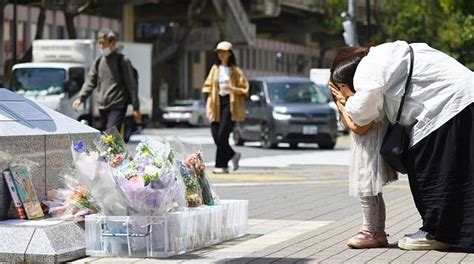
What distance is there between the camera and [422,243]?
8367 mm

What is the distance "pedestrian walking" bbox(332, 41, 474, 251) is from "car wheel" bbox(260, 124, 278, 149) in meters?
20.1

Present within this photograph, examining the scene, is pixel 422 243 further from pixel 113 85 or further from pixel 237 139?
pixel 237 139

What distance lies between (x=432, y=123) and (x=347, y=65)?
810 millimetres

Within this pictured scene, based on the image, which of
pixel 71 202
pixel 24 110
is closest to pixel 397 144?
pixel 71 202

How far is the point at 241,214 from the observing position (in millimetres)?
9508

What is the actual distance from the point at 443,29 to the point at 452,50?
5.69ft

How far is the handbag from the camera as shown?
8273 millimetres

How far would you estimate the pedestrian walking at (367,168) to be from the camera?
8492mm

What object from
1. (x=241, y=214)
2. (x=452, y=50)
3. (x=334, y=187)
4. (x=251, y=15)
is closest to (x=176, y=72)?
(x=251, y=15)

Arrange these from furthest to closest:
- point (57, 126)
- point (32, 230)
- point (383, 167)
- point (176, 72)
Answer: point (176, 72), point (57, 126), point (383, 167), point (32, 230)

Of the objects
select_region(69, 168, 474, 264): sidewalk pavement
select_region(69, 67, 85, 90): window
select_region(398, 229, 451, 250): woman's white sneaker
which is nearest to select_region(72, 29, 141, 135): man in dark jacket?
select_region(69, 168, 474, 264): sidewalk pavement

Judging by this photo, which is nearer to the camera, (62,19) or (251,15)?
(62,19)

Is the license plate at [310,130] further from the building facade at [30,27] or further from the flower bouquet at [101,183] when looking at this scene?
the building facade at [30,27]

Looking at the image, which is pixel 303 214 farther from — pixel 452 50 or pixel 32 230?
pixel 452 50
